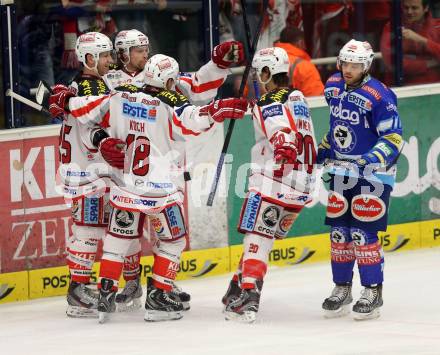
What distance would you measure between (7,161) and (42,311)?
3.48ft

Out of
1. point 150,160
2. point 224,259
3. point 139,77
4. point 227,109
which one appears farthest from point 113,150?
point 224,259

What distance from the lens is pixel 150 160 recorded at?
963 cm

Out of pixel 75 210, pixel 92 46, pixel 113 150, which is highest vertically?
pixel 92 46

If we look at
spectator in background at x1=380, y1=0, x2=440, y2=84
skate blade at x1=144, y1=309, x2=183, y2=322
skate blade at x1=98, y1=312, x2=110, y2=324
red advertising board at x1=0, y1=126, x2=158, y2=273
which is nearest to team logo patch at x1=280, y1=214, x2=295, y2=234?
skate blade at x1=144, y1=309, x2=183, y2=322

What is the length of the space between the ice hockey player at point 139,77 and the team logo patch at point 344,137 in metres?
0.93

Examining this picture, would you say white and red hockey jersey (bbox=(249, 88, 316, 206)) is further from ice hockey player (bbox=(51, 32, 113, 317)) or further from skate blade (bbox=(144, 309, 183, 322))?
ice hockey player (bbox=(51, 32, 113, 317))

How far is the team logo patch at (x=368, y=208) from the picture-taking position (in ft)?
31.3

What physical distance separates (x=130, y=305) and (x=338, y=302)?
1.39 metres

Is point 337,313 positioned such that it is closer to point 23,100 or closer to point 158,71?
point 158,71

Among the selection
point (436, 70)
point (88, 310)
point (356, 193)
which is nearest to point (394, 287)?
point (356, 193)

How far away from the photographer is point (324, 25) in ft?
41.3

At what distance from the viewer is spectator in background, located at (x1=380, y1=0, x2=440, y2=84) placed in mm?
12906

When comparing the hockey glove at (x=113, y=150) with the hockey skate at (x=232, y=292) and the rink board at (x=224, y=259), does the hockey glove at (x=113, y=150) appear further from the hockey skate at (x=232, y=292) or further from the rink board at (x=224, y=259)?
the rink board at (x=224, y=259)

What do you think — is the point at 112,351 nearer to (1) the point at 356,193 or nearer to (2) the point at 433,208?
(1) the point at 356,193
